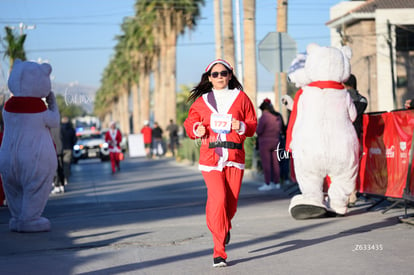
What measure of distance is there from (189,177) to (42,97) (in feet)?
38.4

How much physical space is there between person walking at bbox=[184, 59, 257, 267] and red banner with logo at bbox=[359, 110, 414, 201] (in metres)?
3.82

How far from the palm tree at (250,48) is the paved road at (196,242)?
43.6 ft

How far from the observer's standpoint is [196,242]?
8844mm

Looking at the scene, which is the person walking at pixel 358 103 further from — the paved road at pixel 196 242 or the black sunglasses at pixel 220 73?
the black sunglasses at pixel 220 73

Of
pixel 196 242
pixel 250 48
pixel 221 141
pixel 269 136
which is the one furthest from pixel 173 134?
pixel 221 141

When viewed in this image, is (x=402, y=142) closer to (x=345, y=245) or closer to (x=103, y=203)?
(x=345, y=245)

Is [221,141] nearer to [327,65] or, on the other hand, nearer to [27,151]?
[327,65]

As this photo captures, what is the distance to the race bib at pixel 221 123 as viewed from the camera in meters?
7.28

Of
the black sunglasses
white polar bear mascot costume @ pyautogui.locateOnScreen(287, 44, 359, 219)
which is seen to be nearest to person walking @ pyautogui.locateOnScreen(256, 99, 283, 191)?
white polar bear mascot costume @ pyautogui.locateOnScreen(287, 44, 359, 219)

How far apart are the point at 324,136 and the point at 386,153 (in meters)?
1.61

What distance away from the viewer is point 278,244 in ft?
27.6

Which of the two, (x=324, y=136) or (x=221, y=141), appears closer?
(x=221, y=141)

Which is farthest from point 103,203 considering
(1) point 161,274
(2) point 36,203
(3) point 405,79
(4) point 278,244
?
(3) point 405,79

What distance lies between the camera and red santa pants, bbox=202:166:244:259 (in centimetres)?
709
